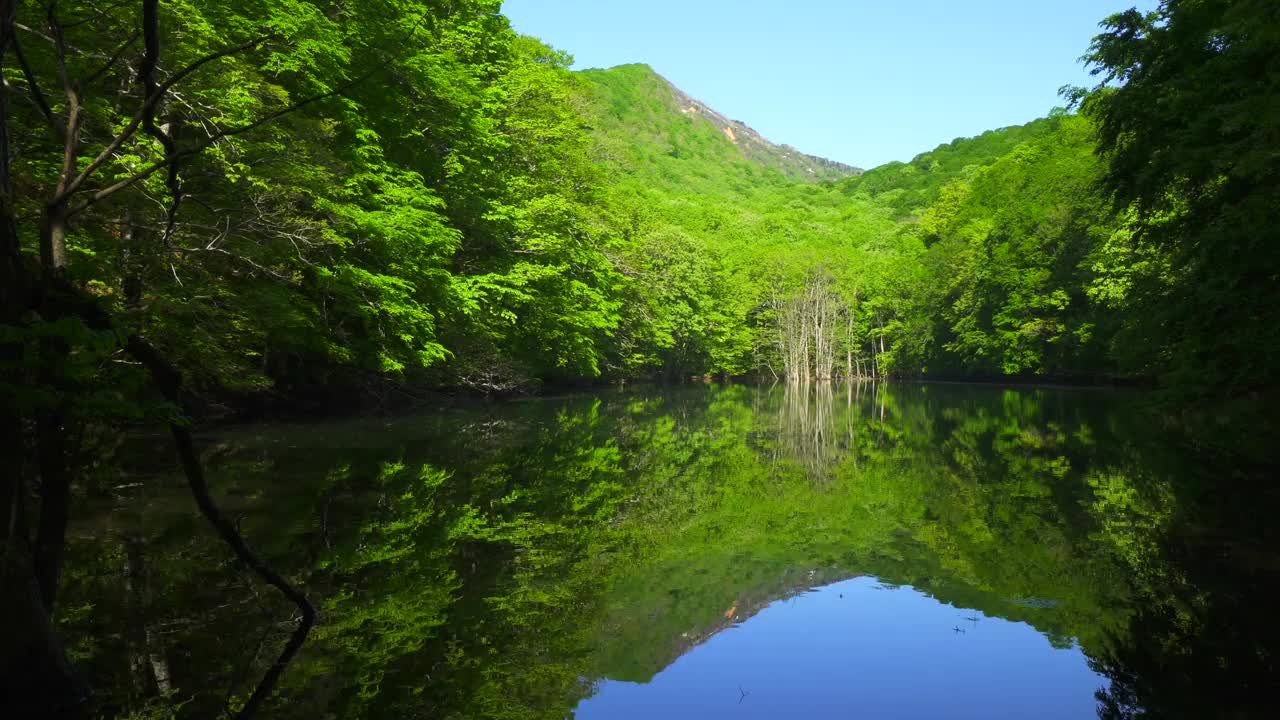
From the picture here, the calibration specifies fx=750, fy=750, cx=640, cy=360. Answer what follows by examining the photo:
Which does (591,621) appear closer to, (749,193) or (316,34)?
(316,34)

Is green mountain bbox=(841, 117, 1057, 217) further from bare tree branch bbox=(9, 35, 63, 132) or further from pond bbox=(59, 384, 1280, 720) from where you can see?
bare tree branch bbox=(9, 35, 63, 132)

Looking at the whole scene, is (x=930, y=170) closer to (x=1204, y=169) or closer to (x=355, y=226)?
(x=1204, y=169)

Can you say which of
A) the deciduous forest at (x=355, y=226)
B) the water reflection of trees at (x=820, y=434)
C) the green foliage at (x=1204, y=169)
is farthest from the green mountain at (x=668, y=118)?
the green foliage at (x=1204, y=169)

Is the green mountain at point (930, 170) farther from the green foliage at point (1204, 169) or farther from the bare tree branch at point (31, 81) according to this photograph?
the bare tree branch at point (31, 81)

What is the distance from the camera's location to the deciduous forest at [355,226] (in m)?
3.57

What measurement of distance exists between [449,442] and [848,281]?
5973 centimetres

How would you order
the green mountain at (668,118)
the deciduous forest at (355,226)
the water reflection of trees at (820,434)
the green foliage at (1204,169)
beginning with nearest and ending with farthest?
the deciduous forest at (355,226), the green foliage at (1204,169), the water reflection of trees at (820,434), the green mountain at (668,118)

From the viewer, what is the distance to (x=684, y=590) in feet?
20.3

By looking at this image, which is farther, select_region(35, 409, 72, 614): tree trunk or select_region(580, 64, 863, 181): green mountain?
select_region(580, 64, 863, 181): green mountain

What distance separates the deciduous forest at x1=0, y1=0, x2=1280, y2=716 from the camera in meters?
3.57

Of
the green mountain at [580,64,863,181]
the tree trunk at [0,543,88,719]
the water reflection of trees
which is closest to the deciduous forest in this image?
the tree trunk at [0,543,88,719]

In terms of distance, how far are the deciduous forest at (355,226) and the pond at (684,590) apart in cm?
56

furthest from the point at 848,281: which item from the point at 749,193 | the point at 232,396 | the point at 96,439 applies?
the point at 96,439

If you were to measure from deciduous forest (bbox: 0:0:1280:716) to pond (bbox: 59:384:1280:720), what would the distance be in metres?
0.56
